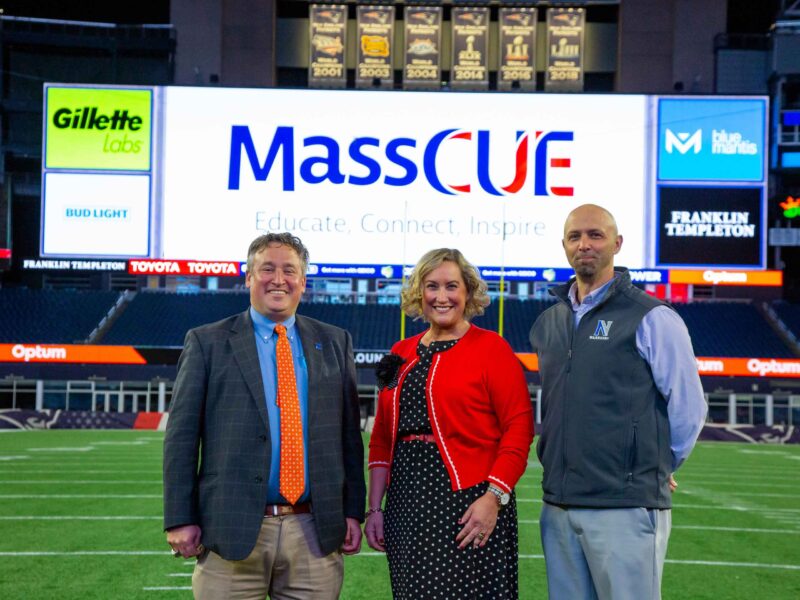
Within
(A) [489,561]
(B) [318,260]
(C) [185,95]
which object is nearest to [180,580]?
(A) [489,561]

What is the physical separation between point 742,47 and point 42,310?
21.5 metres

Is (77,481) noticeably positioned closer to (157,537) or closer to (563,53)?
(157,537)

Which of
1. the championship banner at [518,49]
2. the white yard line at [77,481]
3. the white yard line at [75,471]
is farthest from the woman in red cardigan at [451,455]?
the championship banner at [518,49]

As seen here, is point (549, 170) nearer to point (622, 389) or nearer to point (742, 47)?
point (742, 47)

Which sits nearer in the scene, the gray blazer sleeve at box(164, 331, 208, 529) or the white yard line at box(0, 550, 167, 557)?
the gray blazer sleeve at box(164, 331, 208, 529)

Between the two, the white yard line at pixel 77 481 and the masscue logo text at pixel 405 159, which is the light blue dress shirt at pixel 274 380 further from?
the masscue logo text at pixel 405 159

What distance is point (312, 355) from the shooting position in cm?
368

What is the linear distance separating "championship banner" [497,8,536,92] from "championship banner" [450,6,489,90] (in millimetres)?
510

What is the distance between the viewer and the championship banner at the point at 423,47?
92.3ft

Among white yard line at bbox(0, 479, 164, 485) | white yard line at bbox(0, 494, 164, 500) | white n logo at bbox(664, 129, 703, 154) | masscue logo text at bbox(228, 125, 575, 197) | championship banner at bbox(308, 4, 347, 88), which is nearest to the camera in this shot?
white yard line at bbox(0, 494, 164, 500)

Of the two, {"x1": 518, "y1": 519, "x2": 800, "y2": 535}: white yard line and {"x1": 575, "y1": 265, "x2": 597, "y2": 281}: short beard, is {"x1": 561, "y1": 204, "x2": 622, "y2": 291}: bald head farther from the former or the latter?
{"x1": 518, "y1": 519, "x2": 800, "y2": 535}: white yard line

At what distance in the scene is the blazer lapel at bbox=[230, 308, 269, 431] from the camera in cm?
352

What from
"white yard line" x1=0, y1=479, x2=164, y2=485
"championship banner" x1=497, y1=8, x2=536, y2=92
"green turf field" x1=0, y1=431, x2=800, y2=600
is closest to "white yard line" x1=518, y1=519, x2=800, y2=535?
"green turf field" x1=0, y1=431, x2=800, y2=600

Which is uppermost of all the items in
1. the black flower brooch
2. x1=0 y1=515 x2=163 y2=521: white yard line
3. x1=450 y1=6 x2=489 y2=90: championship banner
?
x1=450 y1=6 x2=489 y2=90: championship banner
